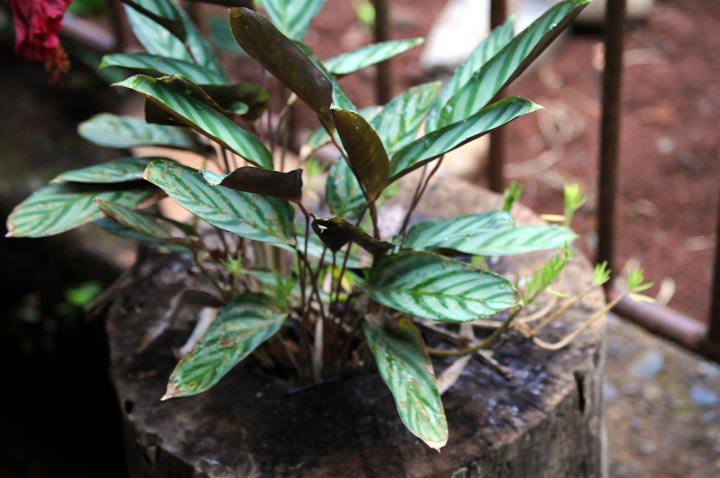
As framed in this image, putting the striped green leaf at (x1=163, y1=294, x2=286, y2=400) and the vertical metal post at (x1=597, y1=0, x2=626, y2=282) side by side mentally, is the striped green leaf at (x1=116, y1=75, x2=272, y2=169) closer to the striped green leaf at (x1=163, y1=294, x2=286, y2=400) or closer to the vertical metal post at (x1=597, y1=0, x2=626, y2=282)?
the striped green leaf at (x1=163, y1=294, x2=286, y2=400)

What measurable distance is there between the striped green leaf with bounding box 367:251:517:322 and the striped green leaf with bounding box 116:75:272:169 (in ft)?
0.60

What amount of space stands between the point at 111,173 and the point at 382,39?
673 mm

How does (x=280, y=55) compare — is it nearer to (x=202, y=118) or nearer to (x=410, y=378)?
(x=202, y=118)

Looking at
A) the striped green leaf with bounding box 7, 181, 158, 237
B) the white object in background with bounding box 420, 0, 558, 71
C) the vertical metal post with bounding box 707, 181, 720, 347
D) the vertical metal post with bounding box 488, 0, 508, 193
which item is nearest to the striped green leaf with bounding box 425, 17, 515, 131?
the striped green leaf with bounding box 7, 181, 158, 237

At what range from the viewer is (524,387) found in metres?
1.17

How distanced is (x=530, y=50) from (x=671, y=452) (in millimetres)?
1210

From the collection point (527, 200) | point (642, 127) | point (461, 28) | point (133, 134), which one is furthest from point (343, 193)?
point (461, 28)

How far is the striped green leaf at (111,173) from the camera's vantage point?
111 cm

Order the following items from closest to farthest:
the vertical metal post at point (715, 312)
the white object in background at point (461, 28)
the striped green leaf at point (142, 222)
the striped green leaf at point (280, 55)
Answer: the striped green leaf at point (280, 55) → the striped green leaf at point (142, 222) → the vertical metal post at point (715, 312) → the white object in background at point (461, 28)

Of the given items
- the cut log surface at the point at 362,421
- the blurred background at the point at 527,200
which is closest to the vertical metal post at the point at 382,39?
the blurred background at the point at 527,200

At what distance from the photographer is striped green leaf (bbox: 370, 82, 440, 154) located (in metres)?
1.13

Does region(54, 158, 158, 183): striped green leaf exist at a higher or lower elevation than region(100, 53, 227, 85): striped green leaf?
lower

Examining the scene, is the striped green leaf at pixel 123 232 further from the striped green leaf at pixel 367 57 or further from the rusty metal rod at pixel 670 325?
the rusty metal rod at pixel 670 325

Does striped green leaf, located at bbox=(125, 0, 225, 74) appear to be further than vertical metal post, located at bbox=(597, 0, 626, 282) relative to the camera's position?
No
